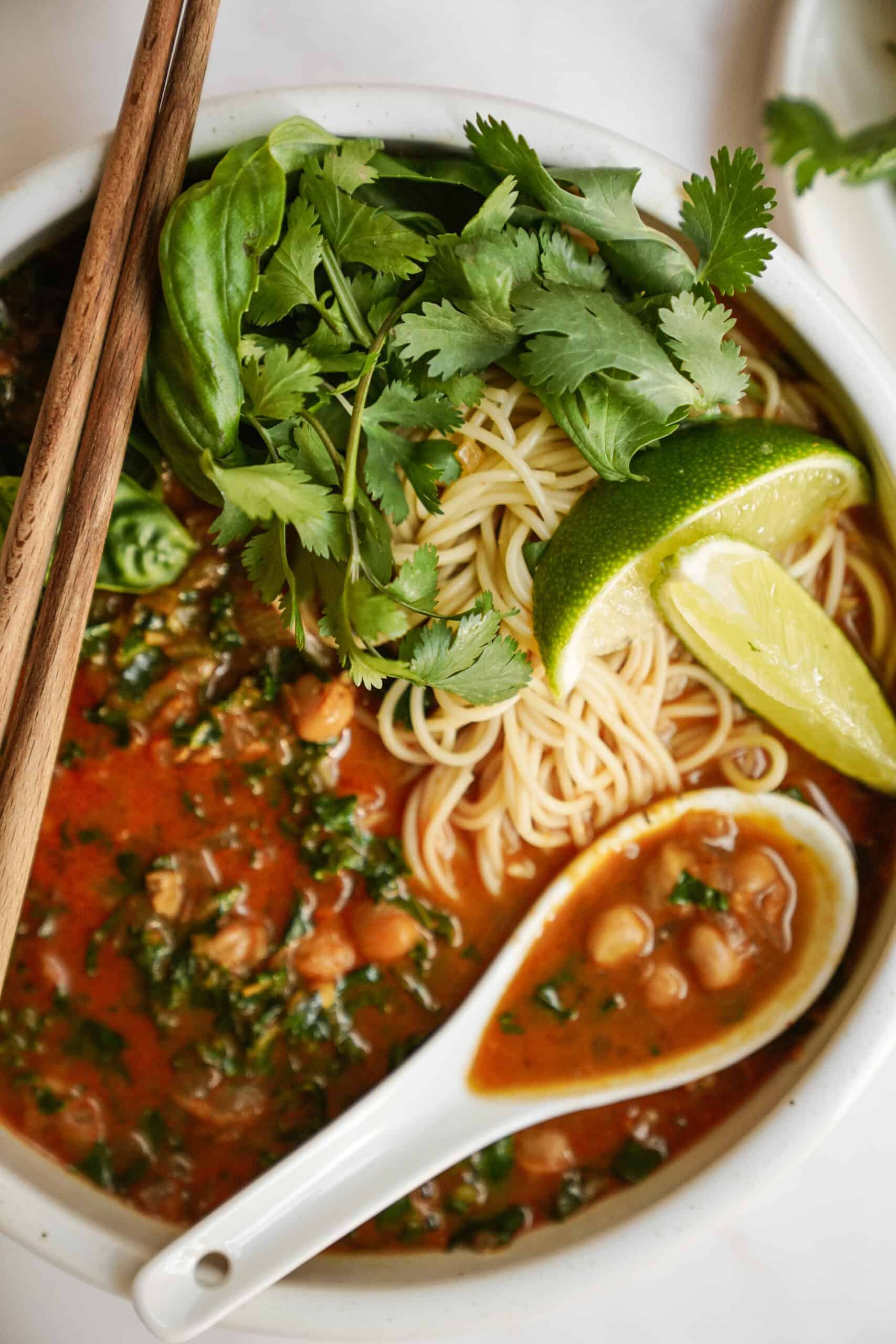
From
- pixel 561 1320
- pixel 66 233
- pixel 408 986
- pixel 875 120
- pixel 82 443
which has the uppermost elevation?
pixel 66 233

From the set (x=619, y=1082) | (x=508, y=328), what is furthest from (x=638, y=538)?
(x=619, y=1082)

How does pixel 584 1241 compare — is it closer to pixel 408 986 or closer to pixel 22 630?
pixel 408 986

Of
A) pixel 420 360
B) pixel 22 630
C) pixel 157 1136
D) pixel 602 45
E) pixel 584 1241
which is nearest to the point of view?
pixel 22 630

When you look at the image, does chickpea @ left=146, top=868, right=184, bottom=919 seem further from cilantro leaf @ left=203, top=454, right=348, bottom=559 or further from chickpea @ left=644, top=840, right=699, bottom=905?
chickpea @ left=644, top=840, right=699, bottom=905

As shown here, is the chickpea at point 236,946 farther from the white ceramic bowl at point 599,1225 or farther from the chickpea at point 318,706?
the white ceramic bowl at point 599,1225

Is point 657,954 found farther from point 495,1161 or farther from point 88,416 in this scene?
point 88,416

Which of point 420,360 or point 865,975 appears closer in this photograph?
point 420,360
